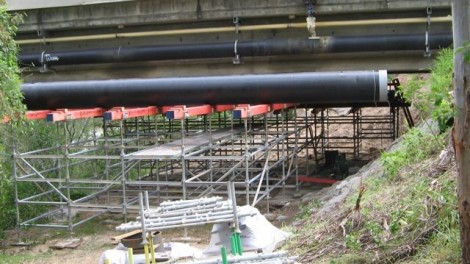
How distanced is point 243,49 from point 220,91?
388cm

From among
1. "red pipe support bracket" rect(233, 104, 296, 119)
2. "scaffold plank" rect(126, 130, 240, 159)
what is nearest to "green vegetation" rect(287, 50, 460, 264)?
"red pipe support bracket" rect(233, 104, 296, 119)

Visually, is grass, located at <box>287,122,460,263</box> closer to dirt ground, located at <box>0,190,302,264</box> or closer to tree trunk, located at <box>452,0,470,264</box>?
tree trunk, located at <box>452,0,470,264</box>

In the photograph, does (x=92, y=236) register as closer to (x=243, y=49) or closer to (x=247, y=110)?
(x=247, y=110)

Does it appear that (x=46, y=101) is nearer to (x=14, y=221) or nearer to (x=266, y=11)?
(x=14, y=221)

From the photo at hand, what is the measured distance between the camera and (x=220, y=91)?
11.9 metres

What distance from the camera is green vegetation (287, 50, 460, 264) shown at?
17.0 feet

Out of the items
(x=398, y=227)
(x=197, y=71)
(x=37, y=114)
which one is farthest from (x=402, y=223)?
(x=197, y=71)

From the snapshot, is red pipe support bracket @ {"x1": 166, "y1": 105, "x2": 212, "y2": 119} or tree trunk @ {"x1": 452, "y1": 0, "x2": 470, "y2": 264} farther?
red pipe support bracket @ {"x1": 166, "y1": 105, "x2": 212, "y2": 119}

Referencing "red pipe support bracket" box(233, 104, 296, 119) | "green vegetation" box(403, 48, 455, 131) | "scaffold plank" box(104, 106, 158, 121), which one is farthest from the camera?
"scaffold plank" box(104, 106, 158, 121)

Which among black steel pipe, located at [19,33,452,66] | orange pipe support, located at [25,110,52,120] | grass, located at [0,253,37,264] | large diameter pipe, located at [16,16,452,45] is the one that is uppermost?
large diameter pipe, located at [16,16,452,45]

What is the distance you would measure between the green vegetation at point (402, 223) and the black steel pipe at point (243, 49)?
7605 mm

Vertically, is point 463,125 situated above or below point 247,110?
above

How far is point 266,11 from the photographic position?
15.7 metres

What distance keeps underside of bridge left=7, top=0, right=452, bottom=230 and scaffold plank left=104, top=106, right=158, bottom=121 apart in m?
0.02
